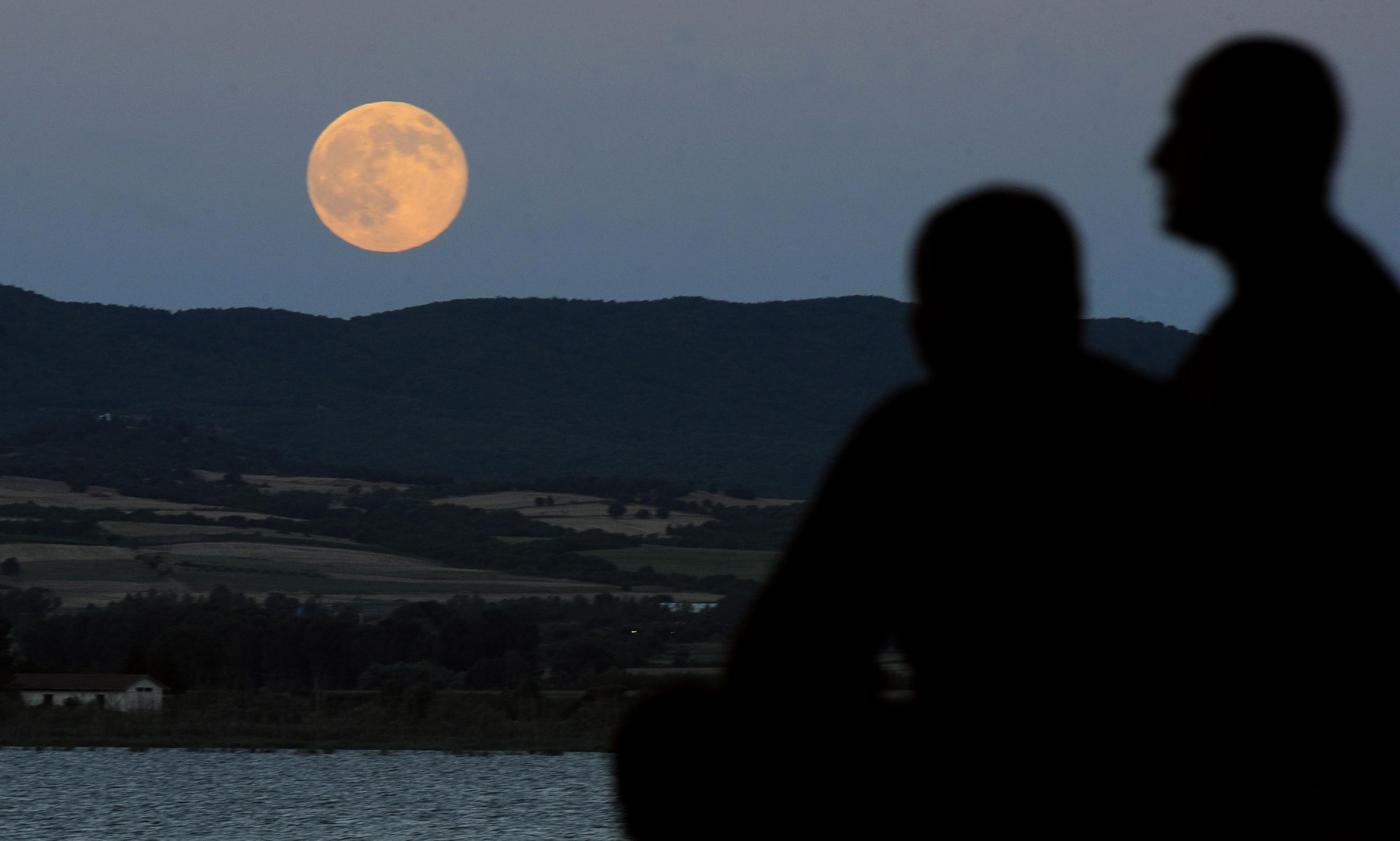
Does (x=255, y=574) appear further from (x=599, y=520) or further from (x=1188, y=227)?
(x=1188, y=227)

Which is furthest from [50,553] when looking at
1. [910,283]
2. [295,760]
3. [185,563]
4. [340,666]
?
[910,283]

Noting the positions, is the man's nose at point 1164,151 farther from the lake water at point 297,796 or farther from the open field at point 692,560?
the open field at point 692,560

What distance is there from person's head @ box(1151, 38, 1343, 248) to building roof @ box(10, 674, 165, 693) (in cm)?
11433

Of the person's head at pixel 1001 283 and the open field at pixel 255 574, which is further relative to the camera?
the open field at pixel 255 574

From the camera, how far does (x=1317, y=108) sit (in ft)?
9.75

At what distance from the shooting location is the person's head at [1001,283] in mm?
2799

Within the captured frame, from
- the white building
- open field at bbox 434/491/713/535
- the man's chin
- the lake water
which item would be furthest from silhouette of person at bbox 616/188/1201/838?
open field at bbox 434/491/713/535

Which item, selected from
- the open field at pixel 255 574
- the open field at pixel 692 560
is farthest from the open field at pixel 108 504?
the open field at pixel 692 560

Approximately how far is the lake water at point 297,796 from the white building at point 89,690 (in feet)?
9.41

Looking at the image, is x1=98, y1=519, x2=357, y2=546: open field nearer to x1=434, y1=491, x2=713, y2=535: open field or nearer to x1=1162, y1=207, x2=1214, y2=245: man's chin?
x1=434, y1=491, x2=713, y2=535: open field

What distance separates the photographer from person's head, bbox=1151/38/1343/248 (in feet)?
9.73

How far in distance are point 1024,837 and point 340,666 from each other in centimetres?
12412

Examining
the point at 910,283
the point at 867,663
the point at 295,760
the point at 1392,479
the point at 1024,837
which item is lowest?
the point at 295,760

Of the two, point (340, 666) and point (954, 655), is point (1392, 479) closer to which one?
point (954, 655)
